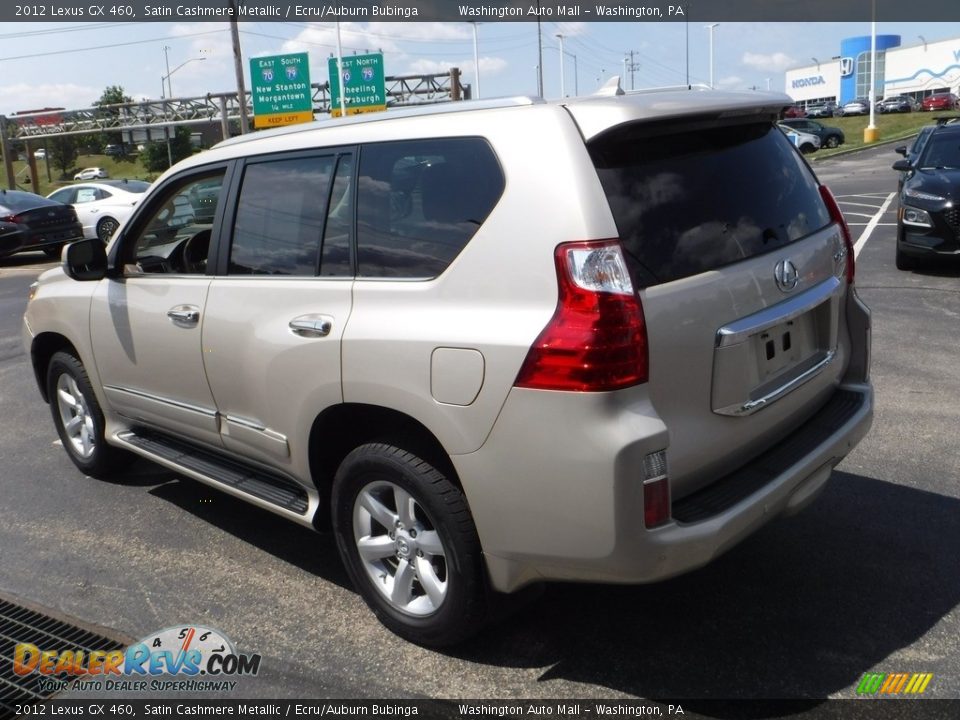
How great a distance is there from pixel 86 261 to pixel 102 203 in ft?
54.9

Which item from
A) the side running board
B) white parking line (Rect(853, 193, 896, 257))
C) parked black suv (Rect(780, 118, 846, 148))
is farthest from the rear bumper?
parked black suv (Rect(780, 118, 846, 148))

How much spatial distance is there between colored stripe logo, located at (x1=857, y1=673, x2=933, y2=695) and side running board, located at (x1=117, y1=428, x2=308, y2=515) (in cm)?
215

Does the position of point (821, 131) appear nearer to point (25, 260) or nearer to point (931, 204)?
point (931, 204)

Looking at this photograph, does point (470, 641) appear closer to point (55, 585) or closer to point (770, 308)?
point (770, 308)

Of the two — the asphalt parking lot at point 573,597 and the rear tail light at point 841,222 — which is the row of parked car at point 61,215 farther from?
the rear tail light at point 841,222

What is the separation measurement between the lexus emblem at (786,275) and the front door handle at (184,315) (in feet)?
7.98

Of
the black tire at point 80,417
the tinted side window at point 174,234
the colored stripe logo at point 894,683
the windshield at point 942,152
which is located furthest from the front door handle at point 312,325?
the windshield at point 942,152

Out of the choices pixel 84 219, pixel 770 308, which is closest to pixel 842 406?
pixel 770 308

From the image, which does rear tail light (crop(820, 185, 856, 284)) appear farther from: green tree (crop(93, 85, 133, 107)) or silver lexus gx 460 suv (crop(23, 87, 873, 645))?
green tree (crop(93, 85, 133, 107))

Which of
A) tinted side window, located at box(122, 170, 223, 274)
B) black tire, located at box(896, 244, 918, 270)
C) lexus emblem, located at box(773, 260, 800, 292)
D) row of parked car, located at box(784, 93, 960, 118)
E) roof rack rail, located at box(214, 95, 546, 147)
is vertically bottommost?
black tire, located at box(896, 244, 918, 270)

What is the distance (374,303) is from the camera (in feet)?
10.6

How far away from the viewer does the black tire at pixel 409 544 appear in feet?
9.98

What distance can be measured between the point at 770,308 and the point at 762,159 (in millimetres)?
636

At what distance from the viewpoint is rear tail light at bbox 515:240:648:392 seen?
269 cm
